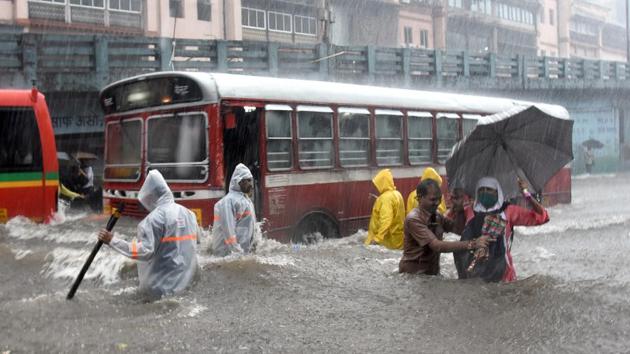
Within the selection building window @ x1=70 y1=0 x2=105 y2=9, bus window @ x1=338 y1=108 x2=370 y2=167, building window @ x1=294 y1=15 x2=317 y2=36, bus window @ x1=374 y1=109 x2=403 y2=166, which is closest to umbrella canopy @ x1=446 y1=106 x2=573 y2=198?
bus window @ x1=338 y1=108 x2=370 y2=167

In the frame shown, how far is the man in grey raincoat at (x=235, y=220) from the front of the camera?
743 centimetres

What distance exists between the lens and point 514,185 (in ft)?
20.9

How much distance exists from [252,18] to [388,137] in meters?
22.8

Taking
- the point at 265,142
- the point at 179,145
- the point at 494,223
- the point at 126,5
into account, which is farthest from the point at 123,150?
the point at 126,5

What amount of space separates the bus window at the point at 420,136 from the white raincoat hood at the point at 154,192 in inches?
276

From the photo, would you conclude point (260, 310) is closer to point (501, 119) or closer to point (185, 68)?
point (501, 119)

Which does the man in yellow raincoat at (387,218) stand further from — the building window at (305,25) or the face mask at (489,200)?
the building window at (305,25)

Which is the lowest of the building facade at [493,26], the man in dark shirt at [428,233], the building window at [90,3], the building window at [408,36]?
the man in dark shirt at [428,233]

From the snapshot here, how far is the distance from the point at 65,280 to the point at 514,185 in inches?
202

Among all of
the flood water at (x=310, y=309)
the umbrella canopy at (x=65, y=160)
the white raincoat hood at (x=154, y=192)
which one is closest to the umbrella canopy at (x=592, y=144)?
the umbrella canopy at (x=65, y=160)

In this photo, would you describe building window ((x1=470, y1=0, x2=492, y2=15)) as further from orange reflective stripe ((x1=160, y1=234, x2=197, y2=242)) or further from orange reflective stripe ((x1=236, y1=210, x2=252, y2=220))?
orange reflective stripe ((x1=160, y1=234, x2=197, y2=242))

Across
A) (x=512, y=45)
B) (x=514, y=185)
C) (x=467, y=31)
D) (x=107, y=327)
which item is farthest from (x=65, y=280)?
(x=512, y=45)

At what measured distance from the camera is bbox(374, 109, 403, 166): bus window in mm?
11602

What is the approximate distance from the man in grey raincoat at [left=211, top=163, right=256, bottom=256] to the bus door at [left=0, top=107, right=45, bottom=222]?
4.26 meters
